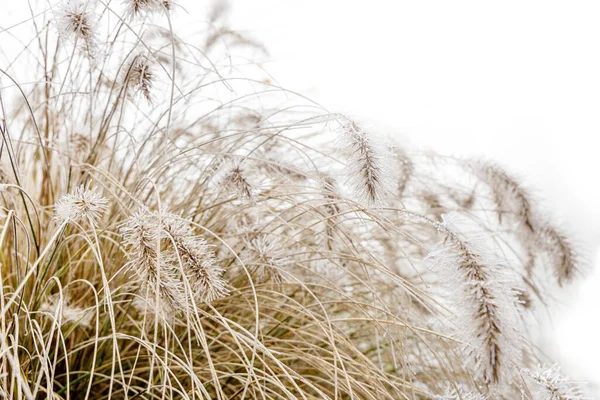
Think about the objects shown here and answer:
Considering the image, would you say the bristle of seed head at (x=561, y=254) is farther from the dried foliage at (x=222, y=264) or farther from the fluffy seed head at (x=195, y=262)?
the fluffy seed head at (x=195, y=262)

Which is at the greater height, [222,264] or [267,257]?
[267,257]

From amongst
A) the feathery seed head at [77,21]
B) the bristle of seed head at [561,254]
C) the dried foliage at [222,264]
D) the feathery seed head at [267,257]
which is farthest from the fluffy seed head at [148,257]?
the bristle of seed head at [561,254]

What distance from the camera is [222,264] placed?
31.2 inches

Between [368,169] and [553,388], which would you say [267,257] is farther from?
[553,388]

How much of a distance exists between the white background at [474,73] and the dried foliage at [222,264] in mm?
675

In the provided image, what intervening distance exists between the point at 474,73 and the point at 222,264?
1243 millimetres

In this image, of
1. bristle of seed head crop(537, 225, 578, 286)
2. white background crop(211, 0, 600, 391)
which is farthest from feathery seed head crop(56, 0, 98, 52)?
white background crop(211, 0, 600, 391)

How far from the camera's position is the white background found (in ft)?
5.39

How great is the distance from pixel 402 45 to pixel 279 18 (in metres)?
0.40

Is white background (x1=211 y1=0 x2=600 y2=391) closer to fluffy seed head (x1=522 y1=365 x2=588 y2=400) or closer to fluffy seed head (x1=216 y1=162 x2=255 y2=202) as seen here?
fluffy seed head (x1=216 y1=162 x2=255 y2=202)

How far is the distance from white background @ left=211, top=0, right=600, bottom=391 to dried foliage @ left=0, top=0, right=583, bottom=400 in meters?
0.68

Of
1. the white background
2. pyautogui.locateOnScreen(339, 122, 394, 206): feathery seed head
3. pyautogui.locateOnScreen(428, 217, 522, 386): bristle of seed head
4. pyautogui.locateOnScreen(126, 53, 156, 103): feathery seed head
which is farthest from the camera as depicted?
the white background

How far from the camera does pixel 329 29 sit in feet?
5.90

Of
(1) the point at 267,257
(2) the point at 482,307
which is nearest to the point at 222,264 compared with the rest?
(1) the point at 267,257
